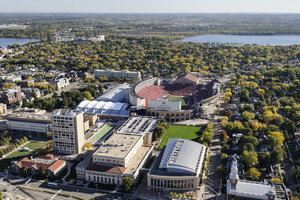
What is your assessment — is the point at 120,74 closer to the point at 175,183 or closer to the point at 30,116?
the point at 30,116

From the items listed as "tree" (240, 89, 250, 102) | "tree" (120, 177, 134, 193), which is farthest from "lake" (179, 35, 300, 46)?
"tree" (120, 177, 134, 193)

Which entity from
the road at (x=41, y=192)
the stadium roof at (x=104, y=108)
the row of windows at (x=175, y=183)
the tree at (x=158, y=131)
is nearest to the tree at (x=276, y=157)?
the row of windows at (x=175, y=183)

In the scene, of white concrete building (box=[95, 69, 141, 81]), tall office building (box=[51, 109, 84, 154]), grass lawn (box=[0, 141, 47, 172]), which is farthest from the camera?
white concrete building (box=[95, 69, 141, 81])

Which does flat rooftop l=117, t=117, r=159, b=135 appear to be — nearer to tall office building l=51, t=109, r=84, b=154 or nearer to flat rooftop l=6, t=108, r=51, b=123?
tall office building l=51, t=109, r=84, b=154

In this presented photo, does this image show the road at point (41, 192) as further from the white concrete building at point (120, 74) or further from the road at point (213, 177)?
the white concrete building at point (120, 74)

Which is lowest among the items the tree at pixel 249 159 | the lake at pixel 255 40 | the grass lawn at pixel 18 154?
the grass lawn at pixel 18 154

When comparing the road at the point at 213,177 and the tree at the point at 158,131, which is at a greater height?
the tree at the point at 158,131

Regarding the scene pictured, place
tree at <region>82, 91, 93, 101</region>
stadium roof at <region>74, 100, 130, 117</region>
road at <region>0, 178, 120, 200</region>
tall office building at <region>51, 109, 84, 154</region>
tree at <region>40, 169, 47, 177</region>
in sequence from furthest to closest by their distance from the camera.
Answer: tree at <region>82, 91, 93, 101</region>
stadium roof at <region>74, 100, 130, 117</region>
tall office building at <region>51, 109, 84, 154</region>
tree at <region>40, 169, 47, 177</region>
road at <region>0, 178, 120, 200</region>
